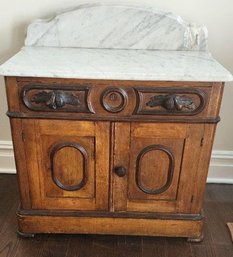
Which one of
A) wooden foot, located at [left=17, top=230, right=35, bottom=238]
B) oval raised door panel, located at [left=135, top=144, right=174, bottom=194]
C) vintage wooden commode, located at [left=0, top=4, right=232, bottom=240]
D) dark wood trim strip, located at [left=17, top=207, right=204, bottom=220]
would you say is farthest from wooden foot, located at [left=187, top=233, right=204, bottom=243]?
wooden foot, located at [left=17, top=230, right=35, bottom=238]

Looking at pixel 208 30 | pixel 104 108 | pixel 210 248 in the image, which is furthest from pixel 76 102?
pixel 210 248

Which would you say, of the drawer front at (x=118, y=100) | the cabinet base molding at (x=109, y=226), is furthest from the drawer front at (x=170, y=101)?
the cabinet base molding at (x=109, y=226)

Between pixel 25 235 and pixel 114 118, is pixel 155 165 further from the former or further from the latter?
pixel 25 235

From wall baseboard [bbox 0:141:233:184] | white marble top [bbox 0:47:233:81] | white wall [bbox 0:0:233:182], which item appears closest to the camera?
white marble top [bbox 0:47:233:81]

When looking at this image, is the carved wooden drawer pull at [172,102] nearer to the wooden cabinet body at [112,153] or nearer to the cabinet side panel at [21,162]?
the wooden cabinet body at [112,153]

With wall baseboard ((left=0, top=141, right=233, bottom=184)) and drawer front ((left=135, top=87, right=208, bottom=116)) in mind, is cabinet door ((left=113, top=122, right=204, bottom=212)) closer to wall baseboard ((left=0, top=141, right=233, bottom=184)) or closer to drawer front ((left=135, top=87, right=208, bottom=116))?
drawer front ((left=135, top=87, right=208, bottom=116))

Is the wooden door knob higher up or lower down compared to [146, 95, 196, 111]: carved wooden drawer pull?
lower down

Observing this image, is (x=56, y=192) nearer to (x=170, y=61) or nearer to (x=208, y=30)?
(x=170, y=61)

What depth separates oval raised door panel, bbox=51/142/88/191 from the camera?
1.25 metres

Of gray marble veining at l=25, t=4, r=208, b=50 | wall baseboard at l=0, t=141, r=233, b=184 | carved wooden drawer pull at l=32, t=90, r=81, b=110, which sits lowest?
wall baseboard at l=0, t=141, r=233, b=184

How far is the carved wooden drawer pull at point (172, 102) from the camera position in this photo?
113 centimetres

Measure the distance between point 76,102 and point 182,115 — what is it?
0.39 meters

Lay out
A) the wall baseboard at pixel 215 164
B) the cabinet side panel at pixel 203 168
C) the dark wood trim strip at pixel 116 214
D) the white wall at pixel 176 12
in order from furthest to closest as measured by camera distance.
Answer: the wall baseboard at pixel 215 164 → the white wall at pixel 176 12 → the dark wood trim strip at pixel 116 214 → the cabinet side panel at pixel 203 168

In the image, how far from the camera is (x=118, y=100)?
3.79ft
